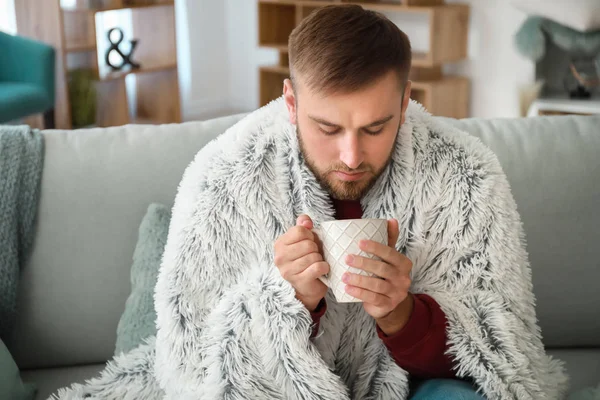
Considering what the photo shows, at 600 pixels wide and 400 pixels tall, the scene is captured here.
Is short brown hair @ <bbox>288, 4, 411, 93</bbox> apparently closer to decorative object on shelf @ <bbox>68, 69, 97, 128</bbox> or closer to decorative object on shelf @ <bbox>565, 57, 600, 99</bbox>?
decorative object on shelf @ <bbox>565, 57, 600, 99</bbox>

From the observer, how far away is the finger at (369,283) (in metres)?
1.11

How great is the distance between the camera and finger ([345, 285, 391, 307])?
1.12 metres

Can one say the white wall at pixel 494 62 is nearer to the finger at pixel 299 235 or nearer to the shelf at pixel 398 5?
the shelf at pixel 398 5

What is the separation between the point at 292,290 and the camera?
1279 mm

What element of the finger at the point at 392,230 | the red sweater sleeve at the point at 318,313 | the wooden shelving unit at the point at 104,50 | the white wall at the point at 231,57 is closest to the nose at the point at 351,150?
the finger at the point at 392,230

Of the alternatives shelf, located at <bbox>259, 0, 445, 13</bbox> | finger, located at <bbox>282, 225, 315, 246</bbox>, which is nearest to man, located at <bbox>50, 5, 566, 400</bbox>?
finger, located at <bbox>282, 225, 315, 246</bbox>

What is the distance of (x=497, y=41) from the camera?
436 centimetres

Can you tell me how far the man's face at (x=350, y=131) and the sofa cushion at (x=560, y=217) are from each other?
51 centimetres

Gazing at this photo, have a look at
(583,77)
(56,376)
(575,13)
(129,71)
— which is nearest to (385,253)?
(56,376)

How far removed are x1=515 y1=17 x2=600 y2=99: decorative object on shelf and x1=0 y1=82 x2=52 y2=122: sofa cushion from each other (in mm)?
2544

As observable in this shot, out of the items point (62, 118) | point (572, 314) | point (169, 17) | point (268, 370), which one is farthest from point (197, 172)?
point (169, 17)

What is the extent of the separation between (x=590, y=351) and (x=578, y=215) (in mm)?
339

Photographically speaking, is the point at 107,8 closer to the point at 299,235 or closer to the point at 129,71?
the point at 129,71

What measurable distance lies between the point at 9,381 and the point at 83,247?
0.33 meters
